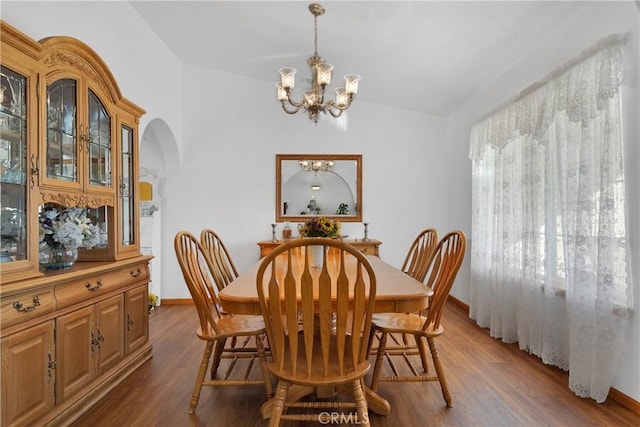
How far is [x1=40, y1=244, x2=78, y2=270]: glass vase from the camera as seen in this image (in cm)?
197

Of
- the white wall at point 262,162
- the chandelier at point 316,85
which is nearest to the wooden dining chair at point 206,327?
the chandelier at point 316,85

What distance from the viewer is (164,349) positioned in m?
2.89

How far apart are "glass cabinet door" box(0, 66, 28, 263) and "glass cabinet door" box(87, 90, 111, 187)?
510mm

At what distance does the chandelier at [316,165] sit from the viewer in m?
4.54

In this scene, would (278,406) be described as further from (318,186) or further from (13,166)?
(318,186)

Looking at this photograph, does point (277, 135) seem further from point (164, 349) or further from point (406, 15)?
point (164, 349)

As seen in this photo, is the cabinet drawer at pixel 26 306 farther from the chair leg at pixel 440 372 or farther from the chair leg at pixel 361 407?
the chair leg at pixel 440 372

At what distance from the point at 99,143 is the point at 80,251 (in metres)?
0.76

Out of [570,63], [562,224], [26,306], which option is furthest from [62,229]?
[570,63]

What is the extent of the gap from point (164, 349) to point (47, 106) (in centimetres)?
202

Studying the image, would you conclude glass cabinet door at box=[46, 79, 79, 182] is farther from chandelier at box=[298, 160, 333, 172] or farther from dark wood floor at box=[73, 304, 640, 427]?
chandelier at box=[298, 160, 333, 172]

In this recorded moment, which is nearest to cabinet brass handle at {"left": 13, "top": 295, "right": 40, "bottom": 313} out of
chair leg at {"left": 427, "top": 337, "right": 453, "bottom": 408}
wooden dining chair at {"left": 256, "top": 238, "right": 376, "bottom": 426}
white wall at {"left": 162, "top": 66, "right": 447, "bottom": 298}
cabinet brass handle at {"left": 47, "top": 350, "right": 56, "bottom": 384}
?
cabinet brass handle at {"left": 47, "top": 350, "right": 56, "bottom": 384}

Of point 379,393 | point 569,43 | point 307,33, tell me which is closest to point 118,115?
point 307,33

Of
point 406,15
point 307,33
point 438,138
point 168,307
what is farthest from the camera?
point 438,138
